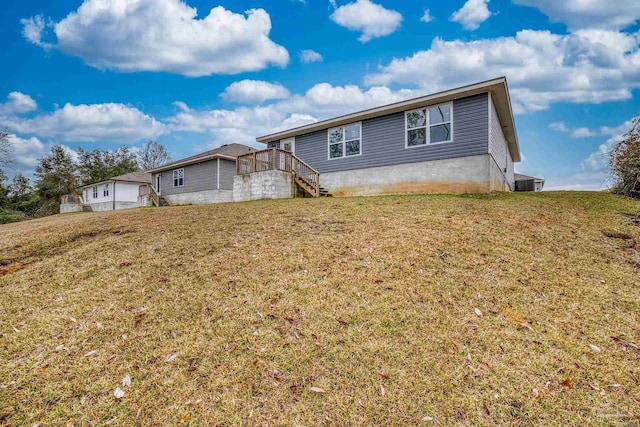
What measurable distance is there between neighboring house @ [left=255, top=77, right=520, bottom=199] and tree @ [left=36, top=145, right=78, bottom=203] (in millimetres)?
35856

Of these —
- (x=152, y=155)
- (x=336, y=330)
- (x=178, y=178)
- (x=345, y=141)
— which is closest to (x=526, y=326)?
(x=336, y=330)

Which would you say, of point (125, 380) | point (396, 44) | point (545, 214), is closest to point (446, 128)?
point (545, 214)

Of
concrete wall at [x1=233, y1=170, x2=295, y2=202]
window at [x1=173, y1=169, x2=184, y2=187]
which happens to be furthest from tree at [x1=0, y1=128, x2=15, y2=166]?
concrete wall at [x1=233, y1=170, x2=295, y2=202]

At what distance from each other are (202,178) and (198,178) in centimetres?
53

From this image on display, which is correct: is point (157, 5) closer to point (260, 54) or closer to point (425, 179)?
point (260, 54)

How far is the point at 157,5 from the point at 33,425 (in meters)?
16.4

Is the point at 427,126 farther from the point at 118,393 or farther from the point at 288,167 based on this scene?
the point at 118,393

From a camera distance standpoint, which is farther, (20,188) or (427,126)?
(20,188)

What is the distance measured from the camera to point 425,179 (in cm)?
1236

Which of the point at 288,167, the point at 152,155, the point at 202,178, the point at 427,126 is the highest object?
the point at 152,155

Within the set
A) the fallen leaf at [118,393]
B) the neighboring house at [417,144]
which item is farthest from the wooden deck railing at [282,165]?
the fallen leaf at [118,393]

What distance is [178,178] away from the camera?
24188mm

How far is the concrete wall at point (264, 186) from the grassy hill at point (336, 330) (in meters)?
8.33

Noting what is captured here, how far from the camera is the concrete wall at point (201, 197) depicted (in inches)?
Answer: 832
